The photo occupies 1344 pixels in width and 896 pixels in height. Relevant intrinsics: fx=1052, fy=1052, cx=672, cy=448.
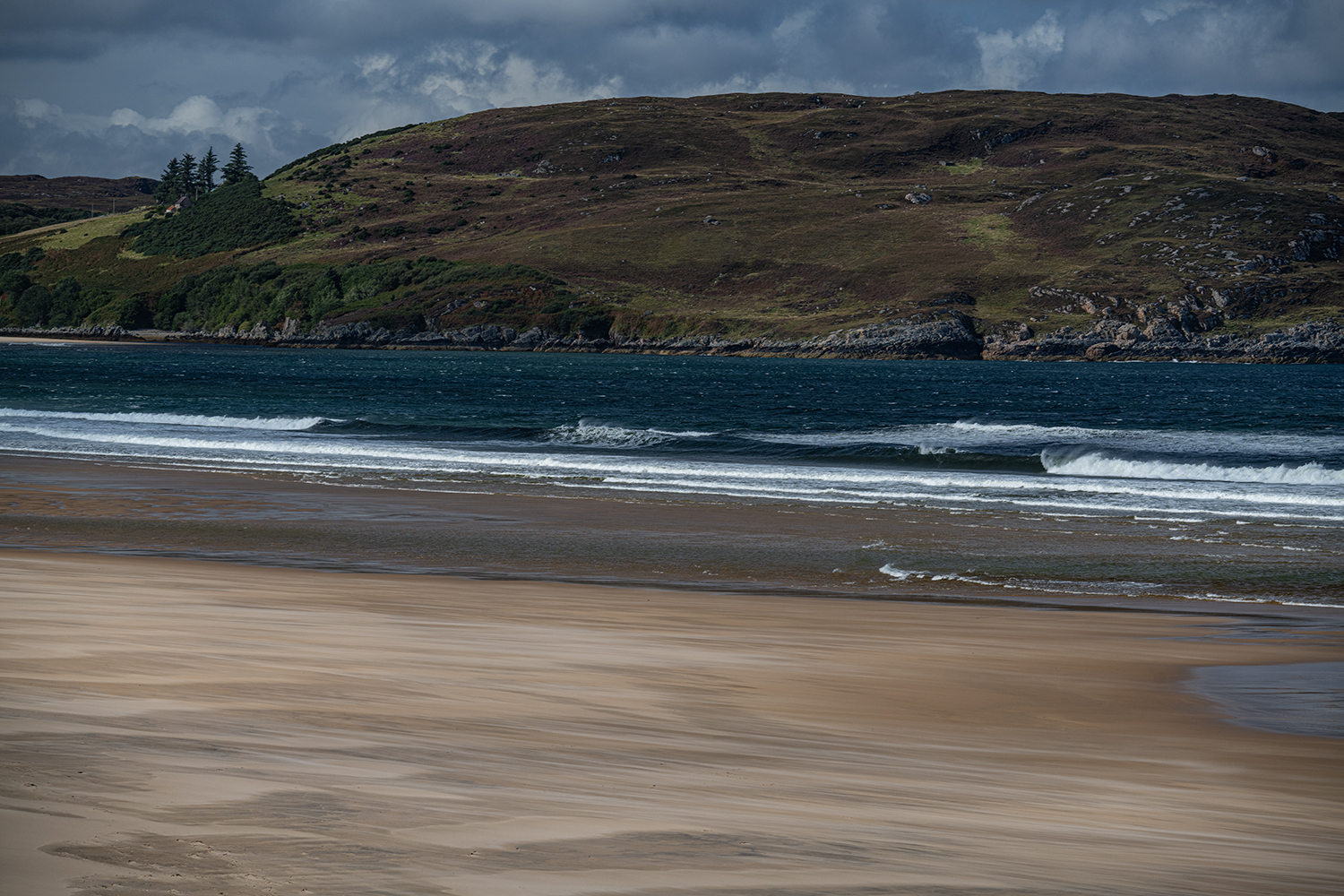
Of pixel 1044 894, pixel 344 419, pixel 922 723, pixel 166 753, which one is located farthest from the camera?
pixel 344 419

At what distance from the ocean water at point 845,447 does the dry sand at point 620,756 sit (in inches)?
220

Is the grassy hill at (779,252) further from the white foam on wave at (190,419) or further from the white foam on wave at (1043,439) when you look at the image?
the white foam on wave at (190,419)

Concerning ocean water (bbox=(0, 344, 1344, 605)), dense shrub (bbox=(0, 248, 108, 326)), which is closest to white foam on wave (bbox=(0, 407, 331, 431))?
ocean water (bbox=(0, 344, 1344, 605))

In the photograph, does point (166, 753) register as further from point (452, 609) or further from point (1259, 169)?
point (1259, 169)

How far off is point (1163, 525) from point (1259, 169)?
630ft

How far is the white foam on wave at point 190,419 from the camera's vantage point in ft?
135

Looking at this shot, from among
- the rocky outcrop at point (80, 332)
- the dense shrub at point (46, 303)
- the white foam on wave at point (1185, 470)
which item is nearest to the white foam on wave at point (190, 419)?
the white foam on wave at point (1185, 470)

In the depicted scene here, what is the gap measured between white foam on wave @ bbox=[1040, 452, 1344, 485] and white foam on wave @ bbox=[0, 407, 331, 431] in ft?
91.1

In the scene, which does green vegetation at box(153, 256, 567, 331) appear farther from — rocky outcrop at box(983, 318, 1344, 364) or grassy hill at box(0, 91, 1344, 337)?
rocky outcrop at box(983, 318, 1344, 364)

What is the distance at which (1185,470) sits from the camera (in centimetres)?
2922

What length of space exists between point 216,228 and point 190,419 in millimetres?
150894

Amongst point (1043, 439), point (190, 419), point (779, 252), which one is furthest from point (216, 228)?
point (1043, 439)

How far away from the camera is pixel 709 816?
4.54m

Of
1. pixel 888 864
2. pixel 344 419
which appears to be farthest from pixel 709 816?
pixel 344 419
